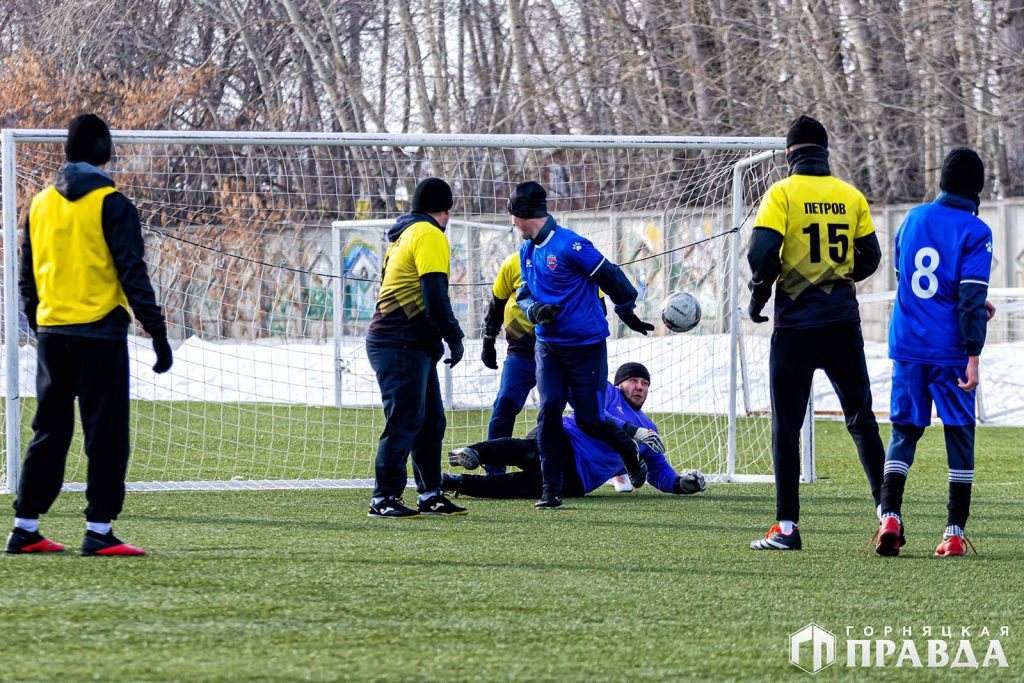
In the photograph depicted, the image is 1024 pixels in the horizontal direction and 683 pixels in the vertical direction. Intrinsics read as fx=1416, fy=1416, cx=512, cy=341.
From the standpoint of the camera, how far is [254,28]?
2548cm

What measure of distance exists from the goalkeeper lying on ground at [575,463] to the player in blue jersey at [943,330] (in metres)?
2.41

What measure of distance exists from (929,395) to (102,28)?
20.5 metres

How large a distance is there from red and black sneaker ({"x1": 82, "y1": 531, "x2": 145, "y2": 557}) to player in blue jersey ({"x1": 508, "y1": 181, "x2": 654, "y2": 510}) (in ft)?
8.93

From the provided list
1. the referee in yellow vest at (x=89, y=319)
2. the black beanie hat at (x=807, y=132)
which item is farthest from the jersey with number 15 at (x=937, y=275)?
the referee in yellow vest at (x=89, y=319)

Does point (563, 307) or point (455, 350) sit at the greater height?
point (563, 307)

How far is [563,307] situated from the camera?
25.4 feet

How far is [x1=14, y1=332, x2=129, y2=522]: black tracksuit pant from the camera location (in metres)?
5.68

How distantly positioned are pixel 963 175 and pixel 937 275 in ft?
1.45

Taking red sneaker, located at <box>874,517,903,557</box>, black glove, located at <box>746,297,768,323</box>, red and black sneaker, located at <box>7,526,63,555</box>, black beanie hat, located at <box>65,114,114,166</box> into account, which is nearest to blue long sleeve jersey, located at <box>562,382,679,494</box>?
black glove, located at <box>746,297,768,323</box>

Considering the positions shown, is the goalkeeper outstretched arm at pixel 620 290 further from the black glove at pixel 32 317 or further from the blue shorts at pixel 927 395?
the black glove at pixel 32 317

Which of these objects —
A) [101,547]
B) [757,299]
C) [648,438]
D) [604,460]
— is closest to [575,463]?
[604,460]

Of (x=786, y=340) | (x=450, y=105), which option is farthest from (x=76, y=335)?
(x=450, y=105)

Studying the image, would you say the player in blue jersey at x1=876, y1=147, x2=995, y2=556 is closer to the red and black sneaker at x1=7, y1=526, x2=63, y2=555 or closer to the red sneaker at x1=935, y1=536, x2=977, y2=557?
the red sneaker at x1=935, y1=536, x2=977, y2=557

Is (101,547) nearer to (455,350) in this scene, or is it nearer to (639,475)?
(455,350)
